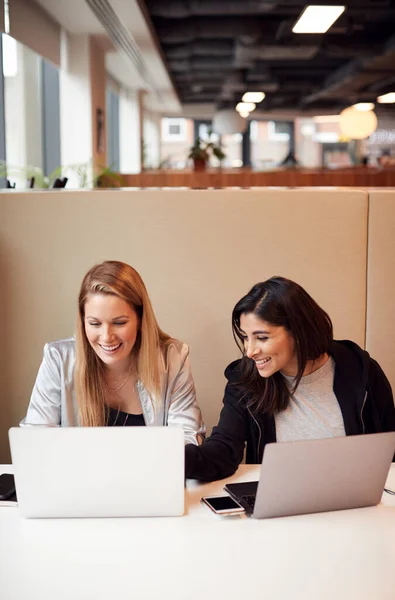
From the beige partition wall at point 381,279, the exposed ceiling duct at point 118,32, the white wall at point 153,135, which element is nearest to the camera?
the beige partition wall at point 381,279

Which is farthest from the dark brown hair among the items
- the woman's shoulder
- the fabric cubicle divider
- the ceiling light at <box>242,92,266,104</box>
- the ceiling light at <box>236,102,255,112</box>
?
the ceiling light at <box>236,102,255,112</box>

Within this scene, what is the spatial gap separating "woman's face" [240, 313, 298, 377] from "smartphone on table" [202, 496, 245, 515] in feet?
1.35

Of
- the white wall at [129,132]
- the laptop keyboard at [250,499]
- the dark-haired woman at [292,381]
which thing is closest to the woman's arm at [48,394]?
the dark-haired woman at [292,381]

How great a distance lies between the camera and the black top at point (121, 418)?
2164 mm

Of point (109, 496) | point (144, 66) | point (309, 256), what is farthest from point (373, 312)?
point (144, 66)

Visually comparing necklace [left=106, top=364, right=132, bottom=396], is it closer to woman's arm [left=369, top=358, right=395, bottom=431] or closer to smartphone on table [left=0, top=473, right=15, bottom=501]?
smartphone on table [left=0, top=473, right=15, bottom=501]

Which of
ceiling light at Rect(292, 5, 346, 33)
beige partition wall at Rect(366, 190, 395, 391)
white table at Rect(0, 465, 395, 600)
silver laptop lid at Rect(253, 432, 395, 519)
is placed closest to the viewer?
white table at Rect(0, 465, 395, 600)

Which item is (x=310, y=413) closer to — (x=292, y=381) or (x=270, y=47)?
(x=292, y=381)

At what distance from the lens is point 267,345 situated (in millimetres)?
1946

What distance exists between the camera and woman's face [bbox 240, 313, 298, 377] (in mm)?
1947

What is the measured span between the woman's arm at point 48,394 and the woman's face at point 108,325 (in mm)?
172

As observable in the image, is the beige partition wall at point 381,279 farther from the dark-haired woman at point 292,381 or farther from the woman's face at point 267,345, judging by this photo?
the woman's face at point 267,345

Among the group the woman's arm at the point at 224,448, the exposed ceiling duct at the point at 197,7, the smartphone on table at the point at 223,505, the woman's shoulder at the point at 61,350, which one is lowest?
the smartphone on table at the point at 223,505

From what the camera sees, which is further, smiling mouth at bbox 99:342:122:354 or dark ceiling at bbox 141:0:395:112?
dark ceiling at bbox 141:0:395:112
